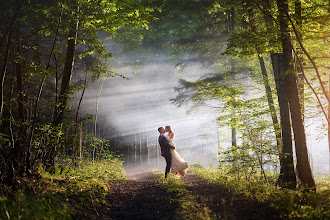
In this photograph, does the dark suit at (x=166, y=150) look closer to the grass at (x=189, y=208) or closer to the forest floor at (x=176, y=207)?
the grass at (x=189, y=208)

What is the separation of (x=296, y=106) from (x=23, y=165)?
22.1 feet

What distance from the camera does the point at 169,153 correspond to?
→ 32.7 feet

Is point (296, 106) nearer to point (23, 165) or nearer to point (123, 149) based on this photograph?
point (23, 165)

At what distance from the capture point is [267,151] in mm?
7129

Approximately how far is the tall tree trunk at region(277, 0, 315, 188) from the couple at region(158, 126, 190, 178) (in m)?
5.11

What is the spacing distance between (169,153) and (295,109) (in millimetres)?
5363

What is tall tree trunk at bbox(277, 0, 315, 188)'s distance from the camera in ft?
19.4

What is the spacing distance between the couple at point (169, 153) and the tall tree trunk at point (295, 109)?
511 cm

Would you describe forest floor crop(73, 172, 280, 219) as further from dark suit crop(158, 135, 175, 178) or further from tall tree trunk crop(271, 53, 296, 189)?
dark suit crop(158, 135, 175, 178)

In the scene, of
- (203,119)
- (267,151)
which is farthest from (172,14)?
(203,119)

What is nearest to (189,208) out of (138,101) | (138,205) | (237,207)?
(237,207)

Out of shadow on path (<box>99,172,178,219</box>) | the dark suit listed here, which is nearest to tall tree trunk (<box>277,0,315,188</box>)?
shadow on path (<box>99,172,178,219</box>)

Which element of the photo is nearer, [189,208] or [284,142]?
[189,208]

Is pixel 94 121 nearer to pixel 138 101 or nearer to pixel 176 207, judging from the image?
pixel 176 207
